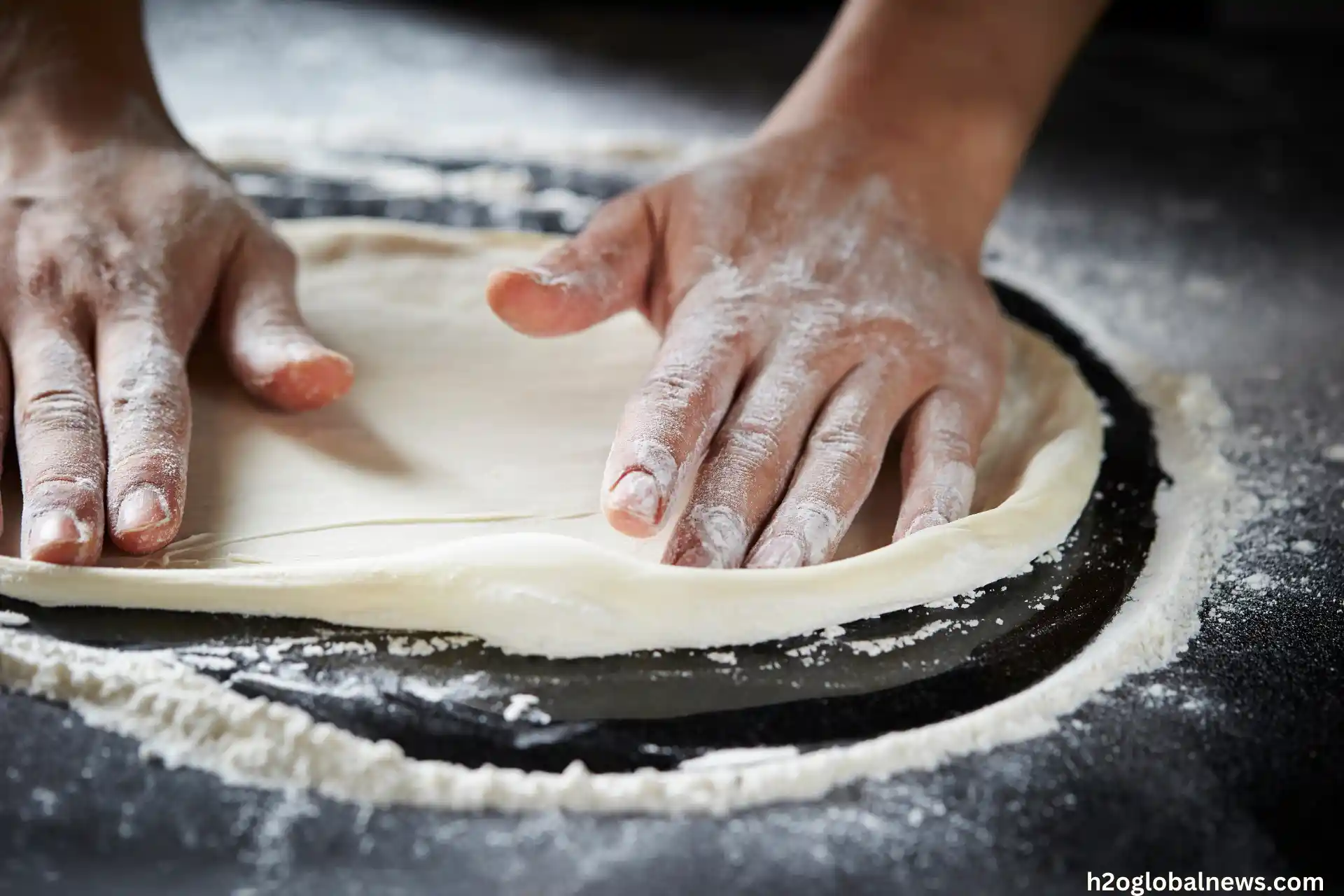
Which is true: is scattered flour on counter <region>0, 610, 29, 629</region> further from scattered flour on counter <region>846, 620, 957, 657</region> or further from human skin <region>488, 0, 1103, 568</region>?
scattered flour on counter <region>846, 620, 957, 657</region>

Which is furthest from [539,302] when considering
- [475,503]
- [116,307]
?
[116,307]

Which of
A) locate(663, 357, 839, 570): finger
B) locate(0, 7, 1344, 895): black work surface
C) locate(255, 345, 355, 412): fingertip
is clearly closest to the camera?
locate(0, 7, 1344, 895): black work surface

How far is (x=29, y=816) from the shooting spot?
0.71 m

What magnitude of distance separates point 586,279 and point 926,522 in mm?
374

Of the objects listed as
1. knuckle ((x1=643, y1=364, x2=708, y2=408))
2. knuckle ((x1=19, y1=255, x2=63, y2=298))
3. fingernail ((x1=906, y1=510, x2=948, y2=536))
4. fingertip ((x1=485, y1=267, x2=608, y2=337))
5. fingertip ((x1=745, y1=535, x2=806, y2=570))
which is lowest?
knuckle ((x1=19, y1=255, x2=63, y2=298))

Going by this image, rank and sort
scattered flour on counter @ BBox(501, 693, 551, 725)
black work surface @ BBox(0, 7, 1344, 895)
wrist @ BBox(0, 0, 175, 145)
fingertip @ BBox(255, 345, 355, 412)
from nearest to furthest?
black work surface @ BBox(0, 7, 1344, 895) < scattered flour on counter @ BBox(501, 693, 551, 725) < fingertip @ BBox(255, 345, 355, 412) < wrist @ BBox(0, 0, 175, 145)

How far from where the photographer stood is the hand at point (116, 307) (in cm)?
91

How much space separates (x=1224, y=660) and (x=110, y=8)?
1345mm

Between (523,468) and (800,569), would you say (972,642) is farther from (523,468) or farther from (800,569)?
(523,468)

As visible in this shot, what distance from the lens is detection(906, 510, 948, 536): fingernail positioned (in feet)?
3.19

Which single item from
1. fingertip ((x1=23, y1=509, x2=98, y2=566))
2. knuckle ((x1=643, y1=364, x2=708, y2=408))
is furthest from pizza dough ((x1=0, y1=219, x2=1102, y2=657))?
knuckle ((x1=643, y1=364, x2=708, y2=408))

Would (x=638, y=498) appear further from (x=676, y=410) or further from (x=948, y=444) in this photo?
(x=948, y=444)

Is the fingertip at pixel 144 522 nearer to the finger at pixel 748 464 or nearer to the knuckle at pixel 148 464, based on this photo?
the knuckle at pixel 148 464

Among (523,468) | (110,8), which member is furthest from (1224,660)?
(110,8)
